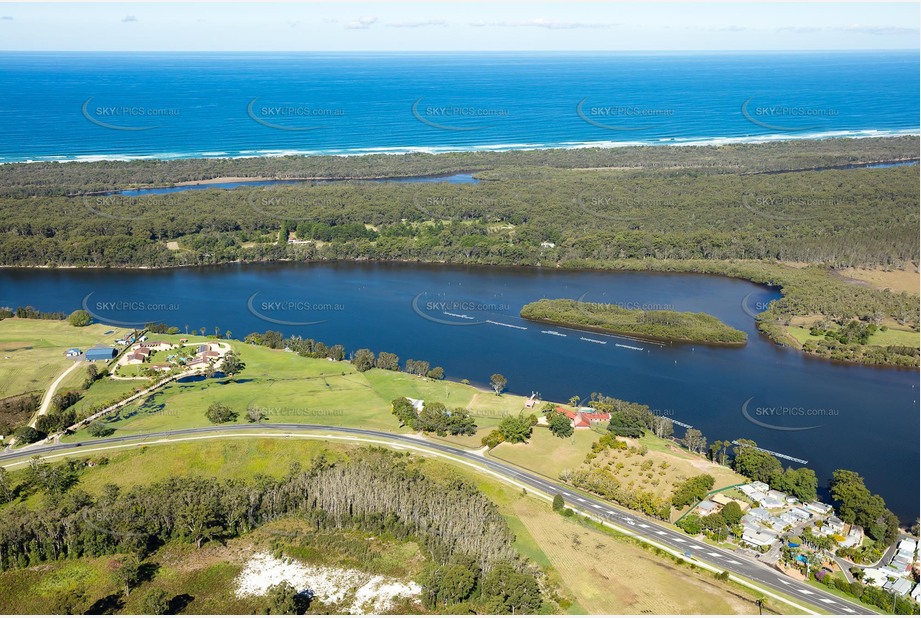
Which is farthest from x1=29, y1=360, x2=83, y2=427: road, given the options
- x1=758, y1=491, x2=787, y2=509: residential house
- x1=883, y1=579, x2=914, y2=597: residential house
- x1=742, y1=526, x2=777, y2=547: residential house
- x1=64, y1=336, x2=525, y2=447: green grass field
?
x1=883, y1=579, x2=914, y2=597: residential house

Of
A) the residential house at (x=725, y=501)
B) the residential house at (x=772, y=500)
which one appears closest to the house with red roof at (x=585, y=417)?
the residential house at (x=725, y=501)

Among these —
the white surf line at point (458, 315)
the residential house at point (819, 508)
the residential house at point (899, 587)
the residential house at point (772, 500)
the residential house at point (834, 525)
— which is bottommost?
the white surf line at point (458, 315)

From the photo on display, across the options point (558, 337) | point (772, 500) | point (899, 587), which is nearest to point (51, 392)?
point (558, 337)

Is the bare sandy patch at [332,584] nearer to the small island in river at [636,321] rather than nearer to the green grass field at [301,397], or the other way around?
the green grass field at [301,397]

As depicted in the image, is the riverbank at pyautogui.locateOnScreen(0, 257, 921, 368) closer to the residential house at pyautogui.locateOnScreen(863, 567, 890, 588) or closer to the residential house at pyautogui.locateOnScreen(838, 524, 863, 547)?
the residential house at pyautogui.locateOnScreen(838, 524, 863, 547)

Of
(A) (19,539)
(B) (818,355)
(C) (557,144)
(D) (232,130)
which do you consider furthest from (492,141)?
(A) (19,539)

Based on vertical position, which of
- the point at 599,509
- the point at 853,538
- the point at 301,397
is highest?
the point at 853,538

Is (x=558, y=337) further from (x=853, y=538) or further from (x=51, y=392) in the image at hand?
(x=51, y=392)
